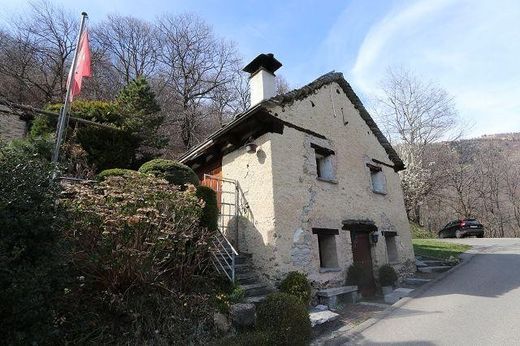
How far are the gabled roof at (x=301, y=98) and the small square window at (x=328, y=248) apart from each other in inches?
155

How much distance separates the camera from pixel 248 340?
5.01 m

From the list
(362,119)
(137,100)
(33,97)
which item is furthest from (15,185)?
(33,97)

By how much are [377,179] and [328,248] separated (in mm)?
4835

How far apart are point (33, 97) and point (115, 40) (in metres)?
9.27

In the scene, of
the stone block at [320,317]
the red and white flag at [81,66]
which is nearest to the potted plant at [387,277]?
the stone block at [320,317]

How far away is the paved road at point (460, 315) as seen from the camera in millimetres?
5660

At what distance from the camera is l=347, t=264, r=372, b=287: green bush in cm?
962

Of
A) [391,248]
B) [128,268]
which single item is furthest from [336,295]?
[128,268]

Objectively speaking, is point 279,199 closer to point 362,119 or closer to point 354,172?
point 354,172

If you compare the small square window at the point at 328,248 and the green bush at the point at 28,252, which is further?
the small square window at the point at 328,248

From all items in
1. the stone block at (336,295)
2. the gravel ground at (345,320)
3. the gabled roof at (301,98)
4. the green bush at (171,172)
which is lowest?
the gravel ground at (345,320)

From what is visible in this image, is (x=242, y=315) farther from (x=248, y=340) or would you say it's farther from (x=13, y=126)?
(x=13, y=126)

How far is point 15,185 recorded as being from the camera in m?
3.52

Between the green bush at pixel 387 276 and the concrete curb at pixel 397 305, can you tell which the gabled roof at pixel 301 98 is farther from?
the green bush at pixel 387 276
